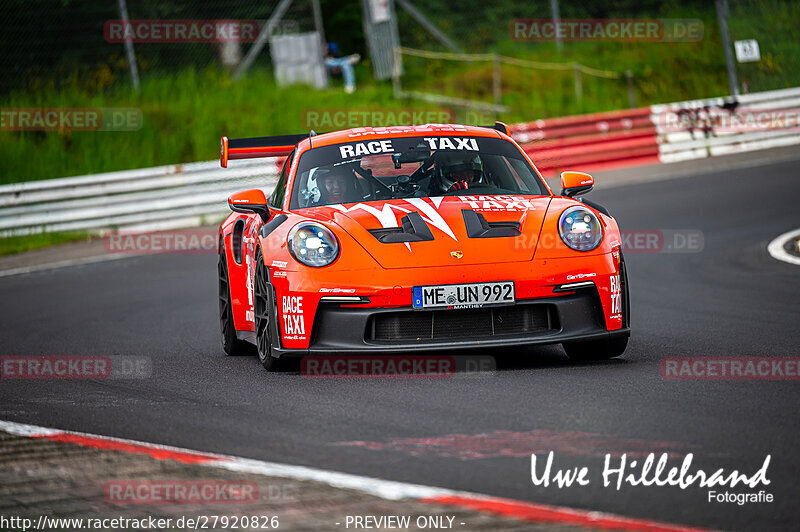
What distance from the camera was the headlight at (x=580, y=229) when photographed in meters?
6.63

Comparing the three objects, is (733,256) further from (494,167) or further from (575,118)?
(575,118)

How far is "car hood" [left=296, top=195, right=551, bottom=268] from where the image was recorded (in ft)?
21.1

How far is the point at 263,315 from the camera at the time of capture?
23.0 feet

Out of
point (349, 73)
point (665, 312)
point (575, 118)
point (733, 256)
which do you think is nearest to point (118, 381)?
point (665, 312)

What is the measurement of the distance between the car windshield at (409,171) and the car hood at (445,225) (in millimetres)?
315

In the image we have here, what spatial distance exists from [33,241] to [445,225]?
11.7m

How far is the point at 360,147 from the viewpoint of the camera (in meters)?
7.89

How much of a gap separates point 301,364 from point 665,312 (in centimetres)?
317

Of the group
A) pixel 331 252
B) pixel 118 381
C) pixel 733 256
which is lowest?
pixel 733 256

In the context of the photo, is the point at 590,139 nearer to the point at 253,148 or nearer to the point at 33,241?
the point at 33,241

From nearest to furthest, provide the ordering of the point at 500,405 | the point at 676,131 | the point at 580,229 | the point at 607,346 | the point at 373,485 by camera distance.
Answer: the point at 373,485 → the point at 500,405 → the point at 580,229 → the point at 607,346 → the point at 676,131

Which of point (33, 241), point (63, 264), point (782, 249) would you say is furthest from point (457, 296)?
point (33, 241)

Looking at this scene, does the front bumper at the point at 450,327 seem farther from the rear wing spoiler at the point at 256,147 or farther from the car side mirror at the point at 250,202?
the rear wing spoiler at the point at 256,147

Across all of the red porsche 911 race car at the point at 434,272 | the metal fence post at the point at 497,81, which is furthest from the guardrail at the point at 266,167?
the red porsche 911 race car at the point at 434,272
